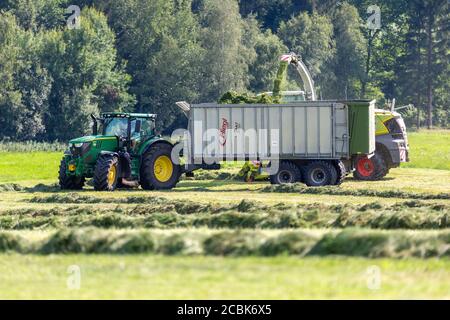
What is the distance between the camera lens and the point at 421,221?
20.9m

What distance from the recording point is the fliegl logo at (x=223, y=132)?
116ft

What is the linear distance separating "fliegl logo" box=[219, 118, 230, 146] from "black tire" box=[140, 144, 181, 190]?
4.75 ft

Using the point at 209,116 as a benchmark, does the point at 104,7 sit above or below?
above

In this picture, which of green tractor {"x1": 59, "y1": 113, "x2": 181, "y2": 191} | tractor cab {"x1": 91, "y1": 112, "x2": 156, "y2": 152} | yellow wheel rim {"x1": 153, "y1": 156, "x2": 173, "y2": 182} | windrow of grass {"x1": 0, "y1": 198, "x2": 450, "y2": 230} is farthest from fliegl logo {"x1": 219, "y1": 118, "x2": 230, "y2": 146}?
windrow of grass {"x1": 0, "y1": 198, "x2": 450, "y2": 230}

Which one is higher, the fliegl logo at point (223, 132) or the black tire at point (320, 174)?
the fliegl logo at point (223, 132)

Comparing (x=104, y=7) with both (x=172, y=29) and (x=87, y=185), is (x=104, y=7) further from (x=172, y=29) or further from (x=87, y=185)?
(x=87, y=185)

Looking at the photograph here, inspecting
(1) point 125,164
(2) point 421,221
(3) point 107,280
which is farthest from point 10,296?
(1) point 125,164

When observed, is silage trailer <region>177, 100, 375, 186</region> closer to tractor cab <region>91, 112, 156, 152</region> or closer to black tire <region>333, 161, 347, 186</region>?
black tire <region>333, 161, 347, 186</region>

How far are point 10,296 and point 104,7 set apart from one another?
7302 centimetres

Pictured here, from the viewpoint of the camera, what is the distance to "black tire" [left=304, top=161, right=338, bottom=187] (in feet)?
116

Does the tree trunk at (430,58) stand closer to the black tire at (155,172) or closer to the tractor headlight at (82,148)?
the black tire at (155,172)

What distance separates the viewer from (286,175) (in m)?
35.6

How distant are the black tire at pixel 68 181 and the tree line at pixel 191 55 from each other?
32.0m

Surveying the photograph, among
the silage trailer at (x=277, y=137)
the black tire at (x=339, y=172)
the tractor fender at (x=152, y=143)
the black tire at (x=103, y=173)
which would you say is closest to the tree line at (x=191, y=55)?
the black tire at (x=339, y=172)
